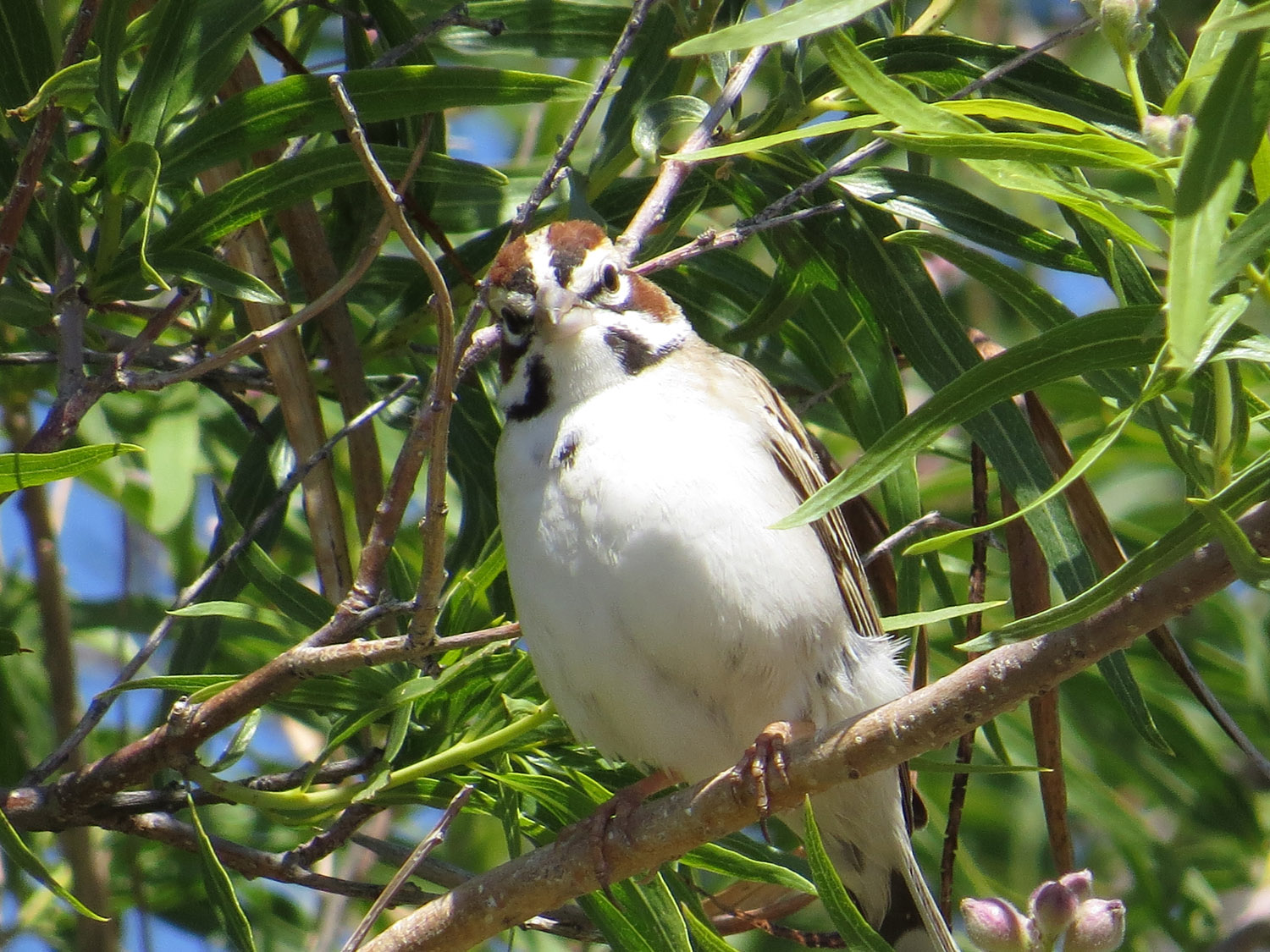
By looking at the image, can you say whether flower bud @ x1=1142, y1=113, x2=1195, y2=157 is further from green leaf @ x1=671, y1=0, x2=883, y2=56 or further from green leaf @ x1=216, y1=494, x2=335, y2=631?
green leaf @ x1=216, y1=494, x2=335, y2=631

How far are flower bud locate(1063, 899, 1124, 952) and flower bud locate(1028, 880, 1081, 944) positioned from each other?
1cm

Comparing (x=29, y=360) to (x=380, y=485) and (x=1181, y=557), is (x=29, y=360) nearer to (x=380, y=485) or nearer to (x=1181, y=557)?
(x=380, y=485)

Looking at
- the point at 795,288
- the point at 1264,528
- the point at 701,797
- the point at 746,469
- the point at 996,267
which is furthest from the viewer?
the point at 795,288

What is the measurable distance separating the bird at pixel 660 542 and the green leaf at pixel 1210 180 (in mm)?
1165

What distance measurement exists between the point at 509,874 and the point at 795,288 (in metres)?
1.27

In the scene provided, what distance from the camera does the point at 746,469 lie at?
2807 millimetres

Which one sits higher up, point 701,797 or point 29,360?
point 29,360

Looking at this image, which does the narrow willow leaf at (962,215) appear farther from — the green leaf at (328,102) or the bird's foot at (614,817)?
the bird's foot at (614,817)

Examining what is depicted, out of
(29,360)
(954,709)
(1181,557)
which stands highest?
(29,360)

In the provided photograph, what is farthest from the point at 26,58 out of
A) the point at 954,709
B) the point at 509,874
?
the point at 954,709

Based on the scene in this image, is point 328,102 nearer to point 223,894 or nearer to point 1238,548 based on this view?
point 223,894

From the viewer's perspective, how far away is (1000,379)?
204 centimetres

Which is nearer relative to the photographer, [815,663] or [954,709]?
[954,709]

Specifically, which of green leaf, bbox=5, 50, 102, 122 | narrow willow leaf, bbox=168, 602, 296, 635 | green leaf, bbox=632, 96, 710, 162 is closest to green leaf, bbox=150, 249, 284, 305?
green leaf, bbox=5, 50, 102, 122
